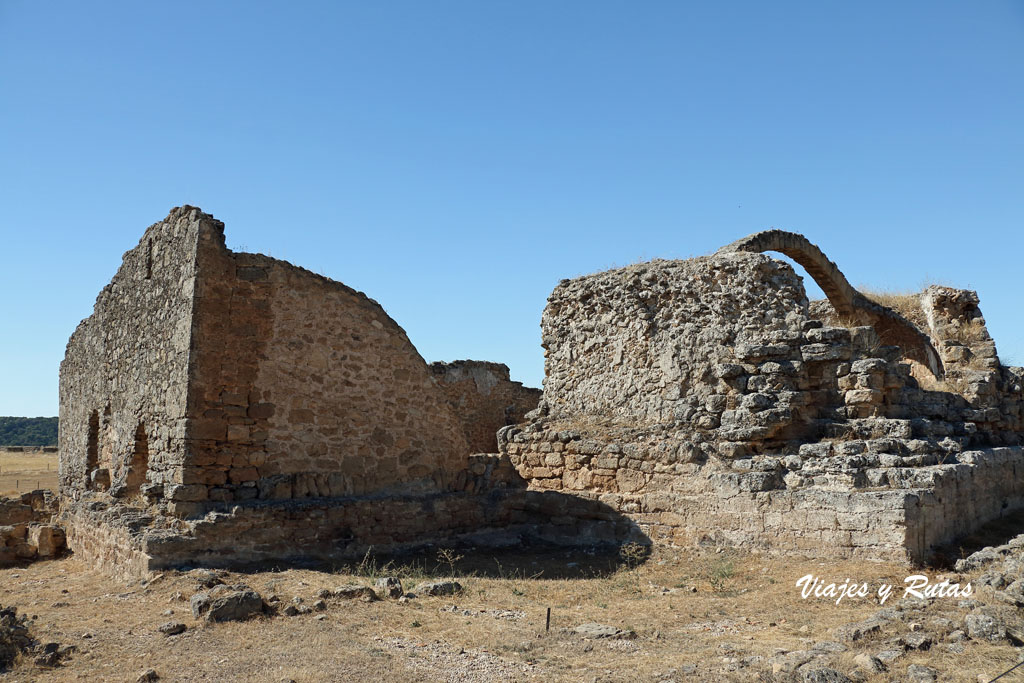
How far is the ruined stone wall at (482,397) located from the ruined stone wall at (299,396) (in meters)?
5.87

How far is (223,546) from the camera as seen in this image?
24.5 ft

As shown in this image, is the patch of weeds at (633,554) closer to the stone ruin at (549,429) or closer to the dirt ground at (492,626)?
the dirt ground at (492,626)

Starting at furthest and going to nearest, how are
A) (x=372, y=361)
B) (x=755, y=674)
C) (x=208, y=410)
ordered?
(x=372, y=361)
(x=208, y=410)
(x=755, y=674)

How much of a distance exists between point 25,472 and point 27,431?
176ft

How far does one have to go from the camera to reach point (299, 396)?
8781mm

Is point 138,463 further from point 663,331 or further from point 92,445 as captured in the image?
point 663,331

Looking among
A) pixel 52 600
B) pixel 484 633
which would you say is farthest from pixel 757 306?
pixel 52 600

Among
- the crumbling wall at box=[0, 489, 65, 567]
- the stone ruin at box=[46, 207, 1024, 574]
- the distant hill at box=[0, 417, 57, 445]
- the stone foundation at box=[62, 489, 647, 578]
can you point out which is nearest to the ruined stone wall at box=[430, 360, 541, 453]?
the stone ruin at box=[46, 207, 1024, 574]

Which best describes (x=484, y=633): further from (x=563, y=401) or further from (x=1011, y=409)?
(x=1011, y=409)

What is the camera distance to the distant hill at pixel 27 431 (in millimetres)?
69812

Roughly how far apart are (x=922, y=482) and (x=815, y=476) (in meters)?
0.97

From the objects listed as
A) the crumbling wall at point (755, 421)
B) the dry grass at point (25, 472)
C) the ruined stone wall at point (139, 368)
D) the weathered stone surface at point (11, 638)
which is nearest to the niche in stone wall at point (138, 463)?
the ruined stone wall at point (139, 368)

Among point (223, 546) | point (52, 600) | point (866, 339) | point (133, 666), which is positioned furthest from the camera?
point (866, 339)

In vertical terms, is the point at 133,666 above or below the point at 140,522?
below
